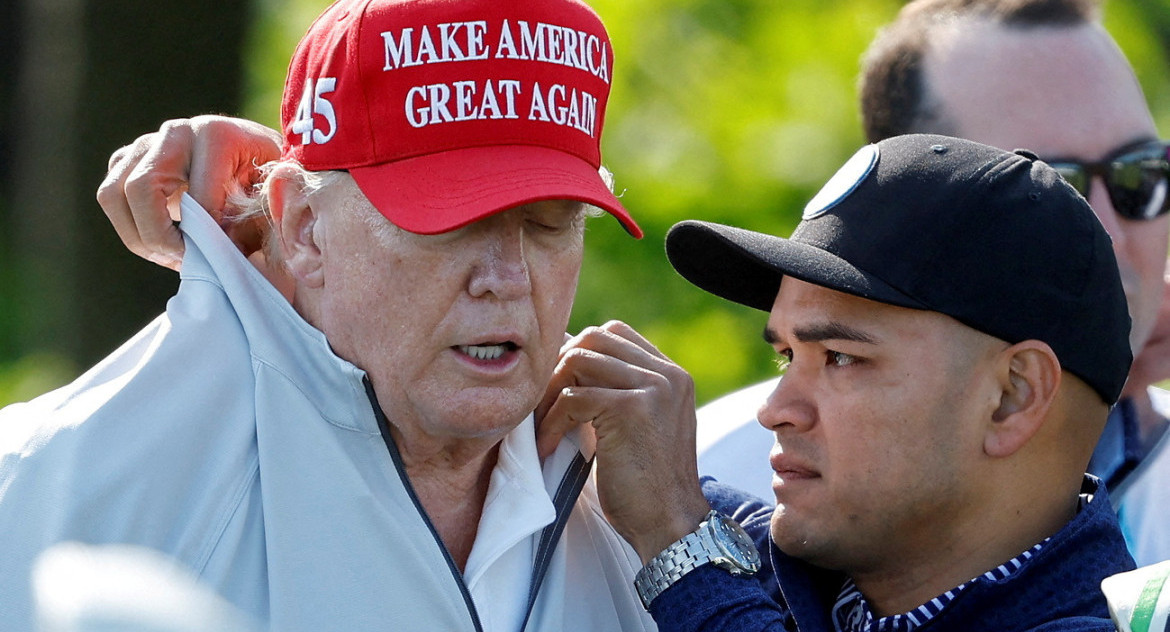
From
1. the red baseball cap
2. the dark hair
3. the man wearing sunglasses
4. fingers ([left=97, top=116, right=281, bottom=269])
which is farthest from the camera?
the dark hair

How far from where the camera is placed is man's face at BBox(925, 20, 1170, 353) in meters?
3.05

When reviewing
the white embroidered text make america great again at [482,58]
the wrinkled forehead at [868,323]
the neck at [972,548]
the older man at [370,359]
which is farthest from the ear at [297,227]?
the neck at [972,548]

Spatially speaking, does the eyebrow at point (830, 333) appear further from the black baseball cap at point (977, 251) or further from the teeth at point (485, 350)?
the teeth at point (485, 350)

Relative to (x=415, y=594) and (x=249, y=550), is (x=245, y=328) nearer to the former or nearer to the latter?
(x=249, y=550)

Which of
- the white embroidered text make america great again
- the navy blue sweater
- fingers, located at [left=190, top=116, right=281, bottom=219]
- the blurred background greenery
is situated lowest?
the blurred background greenery

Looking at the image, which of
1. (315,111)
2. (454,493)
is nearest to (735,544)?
(454,493)

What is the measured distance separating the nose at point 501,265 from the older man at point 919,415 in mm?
299

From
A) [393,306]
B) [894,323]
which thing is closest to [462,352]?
[393,306]

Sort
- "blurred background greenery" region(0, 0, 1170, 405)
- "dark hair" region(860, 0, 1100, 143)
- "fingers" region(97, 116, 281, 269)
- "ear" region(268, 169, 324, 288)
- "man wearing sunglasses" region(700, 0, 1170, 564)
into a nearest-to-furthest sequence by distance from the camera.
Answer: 1. "ear" region(268, 169, 324, 288)
2. "fingers" region(97, 116, 281, 269)
3. "man wearing sunglasses" region(700, 0, 1170, 564)
4. "dark hair" region(860, 0, 1100, 143)
5. "blurred background greenery" region(0, 0, 1170, 405)

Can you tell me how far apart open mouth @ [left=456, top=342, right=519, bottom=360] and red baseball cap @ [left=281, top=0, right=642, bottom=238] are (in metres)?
0.21

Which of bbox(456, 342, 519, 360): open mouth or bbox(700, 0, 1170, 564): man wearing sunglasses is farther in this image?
bbox(700, 0, 1170, 564): man wearing sunglasses

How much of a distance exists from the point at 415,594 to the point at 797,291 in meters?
0.81

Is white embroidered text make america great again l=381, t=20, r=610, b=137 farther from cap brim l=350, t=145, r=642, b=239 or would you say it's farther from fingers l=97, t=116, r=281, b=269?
fingers l=97, t=116, r=281, b=269

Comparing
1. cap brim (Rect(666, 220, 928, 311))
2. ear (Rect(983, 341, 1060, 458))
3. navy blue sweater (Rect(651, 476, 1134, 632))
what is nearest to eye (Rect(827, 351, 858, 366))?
cap brim (Rect(666, 220, 928, 311))
